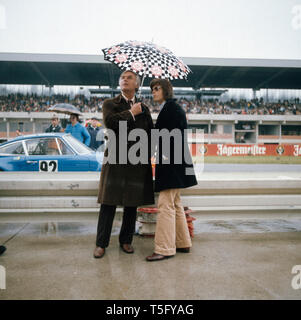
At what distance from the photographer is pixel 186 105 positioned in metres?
34.9

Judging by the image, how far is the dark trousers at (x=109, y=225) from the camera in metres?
2.85

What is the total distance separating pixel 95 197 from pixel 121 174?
569 mm

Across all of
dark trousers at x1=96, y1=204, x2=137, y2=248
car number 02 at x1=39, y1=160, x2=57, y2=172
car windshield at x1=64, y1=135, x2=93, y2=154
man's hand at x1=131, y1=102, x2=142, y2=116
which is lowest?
dark trousers at x1=96, y1=204, x2=137, y2=248

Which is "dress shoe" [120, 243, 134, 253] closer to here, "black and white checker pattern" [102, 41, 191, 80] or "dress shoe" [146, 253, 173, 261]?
"dress shoe" [146, 253, 173, 261]

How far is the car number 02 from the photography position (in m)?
5.07

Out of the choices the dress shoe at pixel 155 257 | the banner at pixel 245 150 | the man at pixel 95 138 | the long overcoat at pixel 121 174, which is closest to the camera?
the dress shoe at pixel 155 257

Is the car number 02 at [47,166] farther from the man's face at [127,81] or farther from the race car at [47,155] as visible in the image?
the man's face at [127,81]

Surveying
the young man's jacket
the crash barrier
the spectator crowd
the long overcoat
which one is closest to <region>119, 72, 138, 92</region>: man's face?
the long overcoat

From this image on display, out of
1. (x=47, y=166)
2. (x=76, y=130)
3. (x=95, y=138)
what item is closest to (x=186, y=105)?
(x=95, y=138)

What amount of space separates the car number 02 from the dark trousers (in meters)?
2.52

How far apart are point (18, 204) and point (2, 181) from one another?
1.02ft

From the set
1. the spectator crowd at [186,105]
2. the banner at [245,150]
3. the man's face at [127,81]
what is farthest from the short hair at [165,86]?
the spectator crowd at [186,105]

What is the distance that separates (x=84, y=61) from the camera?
92.0 feet

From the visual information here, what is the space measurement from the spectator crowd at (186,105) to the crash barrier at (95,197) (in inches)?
1160
